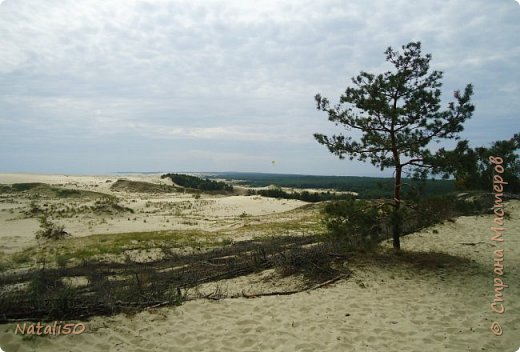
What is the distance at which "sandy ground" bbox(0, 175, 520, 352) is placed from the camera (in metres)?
6.25

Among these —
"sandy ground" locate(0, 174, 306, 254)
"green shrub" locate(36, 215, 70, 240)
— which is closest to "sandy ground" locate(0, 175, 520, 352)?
"sandy ground" locate(0, 174, 306, 254)

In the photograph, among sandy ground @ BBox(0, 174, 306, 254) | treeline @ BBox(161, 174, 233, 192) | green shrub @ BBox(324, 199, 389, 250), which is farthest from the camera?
treeline @ BBox(161, 174, 233, 192)

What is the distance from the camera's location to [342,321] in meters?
7.43

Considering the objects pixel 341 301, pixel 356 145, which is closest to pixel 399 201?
pixel 356 145

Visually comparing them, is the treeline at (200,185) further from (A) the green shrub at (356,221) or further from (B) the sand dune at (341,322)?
(B) the sand dune at (341,322)

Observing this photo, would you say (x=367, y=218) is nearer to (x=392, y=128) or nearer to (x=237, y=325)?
(x=392, y=128)

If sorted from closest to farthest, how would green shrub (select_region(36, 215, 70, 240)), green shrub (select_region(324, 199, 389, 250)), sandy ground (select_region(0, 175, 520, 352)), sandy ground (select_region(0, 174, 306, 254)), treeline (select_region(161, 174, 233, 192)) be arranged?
sandy ground (select_region(0, 175, 520, 352)) < green shrub (select_region(324, 199, 389, 250)) < green shrub (select_region(36, 215, 70, 240)) < sandy ground (select_region(0, 174, 306, 254)) < treeline (select_region(161, 174, 233, 192))

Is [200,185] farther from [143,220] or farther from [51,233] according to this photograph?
[51,233]

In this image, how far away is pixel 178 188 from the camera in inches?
2372

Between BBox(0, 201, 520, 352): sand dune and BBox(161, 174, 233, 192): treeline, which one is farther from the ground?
BBox(161, 174, 233, 192): treeline

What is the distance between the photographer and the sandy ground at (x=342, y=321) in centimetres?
625

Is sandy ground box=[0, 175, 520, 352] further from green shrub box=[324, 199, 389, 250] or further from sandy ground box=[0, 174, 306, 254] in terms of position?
sandy ground box=[0, 174, 306, 254]

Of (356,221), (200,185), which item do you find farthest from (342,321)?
(200,185)

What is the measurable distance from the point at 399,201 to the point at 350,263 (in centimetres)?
253
